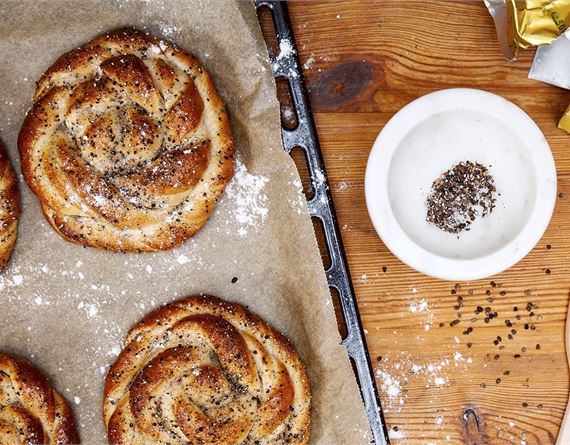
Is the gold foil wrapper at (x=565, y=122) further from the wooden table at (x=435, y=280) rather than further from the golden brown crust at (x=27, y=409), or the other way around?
the golden brown crust at (x=27, y=409)

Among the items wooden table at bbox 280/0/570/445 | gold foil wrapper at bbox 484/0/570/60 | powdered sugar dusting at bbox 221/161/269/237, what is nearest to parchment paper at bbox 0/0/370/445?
powdered sugar dusting at bbox 221/161/269/237

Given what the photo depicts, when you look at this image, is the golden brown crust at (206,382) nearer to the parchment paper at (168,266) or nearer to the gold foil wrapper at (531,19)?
the parchment paper at (168,266)

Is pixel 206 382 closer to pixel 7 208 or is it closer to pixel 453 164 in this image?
pixel 7 208

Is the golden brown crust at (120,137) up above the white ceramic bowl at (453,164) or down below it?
above

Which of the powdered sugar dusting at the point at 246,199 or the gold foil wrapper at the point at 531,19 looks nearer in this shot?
the gold foil wrapper at the point at 531,19

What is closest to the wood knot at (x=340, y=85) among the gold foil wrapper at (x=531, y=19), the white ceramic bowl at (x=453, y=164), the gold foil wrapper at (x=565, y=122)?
the white ceramic bowl at (x=453, y=164)

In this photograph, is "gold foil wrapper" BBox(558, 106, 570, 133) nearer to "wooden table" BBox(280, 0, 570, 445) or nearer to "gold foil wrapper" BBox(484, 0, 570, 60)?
"wooden table" BBox(280, 0, 570, 445)

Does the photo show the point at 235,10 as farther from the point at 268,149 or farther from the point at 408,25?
the point at 408,25

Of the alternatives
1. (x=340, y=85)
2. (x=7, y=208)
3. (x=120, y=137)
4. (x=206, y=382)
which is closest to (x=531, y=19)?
(x=340, y=85)
